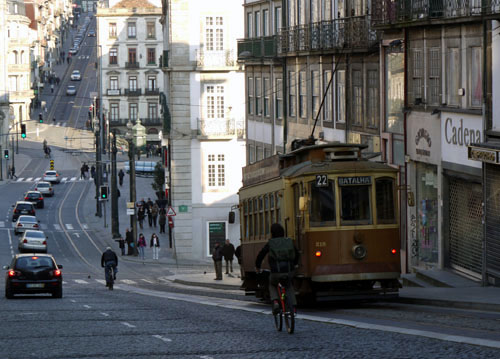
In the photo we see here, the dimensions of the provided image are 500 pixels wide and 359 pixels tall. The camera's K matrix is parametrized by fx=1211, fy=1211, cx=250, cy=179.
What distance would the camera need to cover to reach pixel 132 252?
61969mm

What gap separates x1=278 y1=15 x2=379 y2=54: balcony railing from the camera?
36562 millimetres

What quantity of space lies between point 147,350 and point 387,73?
20.0 metres

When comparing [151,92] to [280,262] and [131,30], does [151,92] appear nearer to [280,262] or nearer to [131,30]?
[131,30]

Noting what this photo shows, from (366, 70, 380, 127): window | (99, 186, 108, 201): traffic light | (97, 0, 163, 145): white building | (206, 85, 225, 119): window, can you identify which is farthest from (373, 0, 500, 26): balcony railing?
(97, 0, 163, 145): white building

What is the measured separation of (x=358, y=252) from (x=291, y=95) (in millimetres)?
25476

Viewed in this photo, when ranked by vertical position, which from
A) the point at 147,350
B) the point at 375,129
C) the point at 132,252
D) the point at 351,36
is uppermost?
the point at 351,36

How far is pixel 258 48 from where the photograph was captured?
165 feet

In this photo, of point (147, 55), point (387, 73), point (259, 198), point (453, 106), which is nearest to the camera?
point (259, 198)

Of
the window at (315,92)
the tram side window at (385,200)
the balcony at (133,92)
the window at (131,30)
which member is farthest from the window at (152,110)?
the tram side window at (385,200)

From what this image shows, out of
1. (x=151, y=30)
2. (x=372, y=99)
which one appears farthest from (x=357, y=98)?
(x=151, y=30)

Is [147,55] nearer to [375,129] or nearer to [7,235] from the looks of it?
[7,235]

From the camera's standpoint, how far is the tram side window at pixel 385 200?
22688 mm

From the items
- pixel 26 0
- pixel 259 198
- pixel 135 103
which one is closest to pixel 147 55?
pixel 135 103

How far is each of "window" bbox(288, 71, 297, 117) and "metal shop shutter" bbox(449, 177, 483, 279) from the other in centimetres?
1762
